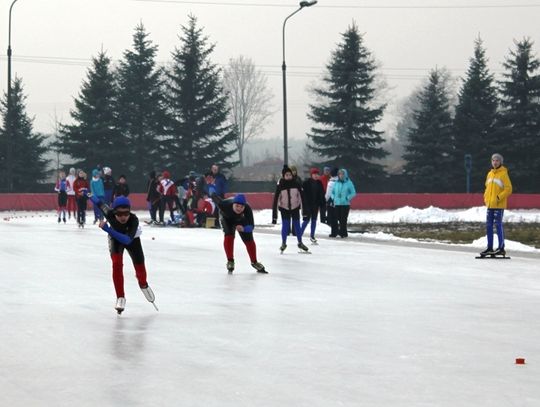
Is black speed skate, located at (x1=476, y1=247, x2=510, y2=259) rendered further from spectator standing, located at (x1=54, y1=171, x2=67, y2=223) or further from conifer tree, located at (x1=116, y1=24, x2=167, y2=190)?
conifer tree, located at (x1=116, y1=24, x2=167, y2=190)

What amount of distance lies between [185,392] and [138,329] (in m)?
3.47

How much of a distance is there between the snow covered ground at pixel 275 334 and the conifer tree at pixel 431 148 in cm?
4613

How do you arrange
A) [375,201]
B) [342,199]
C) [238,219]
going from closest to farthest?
[238,219], [342,199], [375,201]

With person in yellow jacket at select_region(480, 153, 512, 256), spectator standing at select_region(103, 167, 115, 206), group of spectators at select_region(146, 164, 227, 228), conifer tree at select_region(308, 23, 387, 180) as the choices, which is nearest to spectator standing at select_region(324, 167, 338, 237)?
group of spectators at select_region(146, 164, 227, 228)

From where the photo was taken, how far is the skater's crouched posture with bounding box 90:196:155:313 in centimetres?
1218

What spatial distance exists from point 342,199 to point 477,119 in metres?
42.3

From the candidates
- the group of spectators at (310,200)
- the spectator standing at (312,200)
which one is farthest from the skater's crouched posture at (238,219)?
the spectator standing at (312,200)

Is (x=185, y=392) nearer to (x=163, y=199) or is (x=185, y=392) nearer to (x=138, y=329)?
(x=138, y=329)

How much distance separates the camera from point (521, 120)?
6800 cm

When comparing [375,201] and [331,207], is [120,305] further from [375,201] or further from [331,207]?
[375,201]

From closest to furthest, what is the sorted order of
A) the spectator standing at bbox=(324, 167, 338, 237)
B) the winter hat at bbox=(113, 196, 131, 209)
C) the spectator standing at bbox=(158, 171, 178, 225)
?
the winter hat at bbox=(113, 196, 131, 209)
the spectator standing at bbox=(324, 167, 338, 237)
the spectator standing at bbox=(158, 171, 178, 225)

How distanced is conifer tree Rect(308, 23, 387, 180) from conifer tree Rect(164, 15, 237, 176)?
653 cm

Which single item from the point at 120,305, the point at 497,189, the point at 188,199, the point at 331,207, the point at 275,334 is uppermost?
the point at 497,189

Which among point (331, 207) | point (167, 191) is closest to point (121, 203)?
point (331, 207)
